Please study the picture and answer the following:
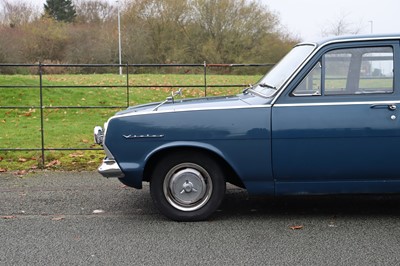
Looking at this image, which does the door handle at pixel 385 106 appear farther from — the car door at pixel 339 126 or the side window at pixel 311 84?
the side window at pixel 311 84

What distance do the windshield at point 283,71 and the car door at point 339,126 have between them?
155 millimetres

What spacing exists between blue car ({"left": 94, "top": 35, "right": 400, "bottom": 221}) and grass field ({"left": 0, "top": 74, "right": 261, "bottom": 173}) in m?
3.19

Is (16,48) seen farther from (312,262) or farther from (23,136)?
(312,262)

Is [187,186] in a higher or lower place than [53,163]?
higher

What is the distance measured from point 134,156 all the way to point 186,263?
56.6 inches

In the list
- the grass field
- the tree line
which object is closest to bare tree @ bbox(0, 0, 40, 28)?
the tree line

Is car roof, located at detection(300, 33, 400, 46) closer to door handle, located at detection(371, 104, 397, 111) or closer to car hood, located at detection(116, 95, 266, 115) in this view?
door handle, located at detection(371, 104, 397, 111)

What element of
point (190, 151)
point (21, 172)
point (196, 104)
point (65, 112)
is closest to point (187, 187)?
point (190, 151)

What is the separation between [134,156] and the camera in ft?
17.5

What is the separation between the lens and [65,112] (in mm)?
14906

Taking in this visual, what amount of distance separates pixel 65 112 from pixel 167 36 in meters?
34.1

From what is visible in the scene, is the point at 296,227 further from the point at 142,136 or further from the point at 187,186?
the point at 142,136

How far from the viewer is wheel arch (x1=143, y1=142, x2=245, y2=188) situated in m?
5.22

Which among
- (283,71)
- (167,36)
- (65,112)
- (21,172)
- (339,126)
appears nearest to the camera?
(339,126)
